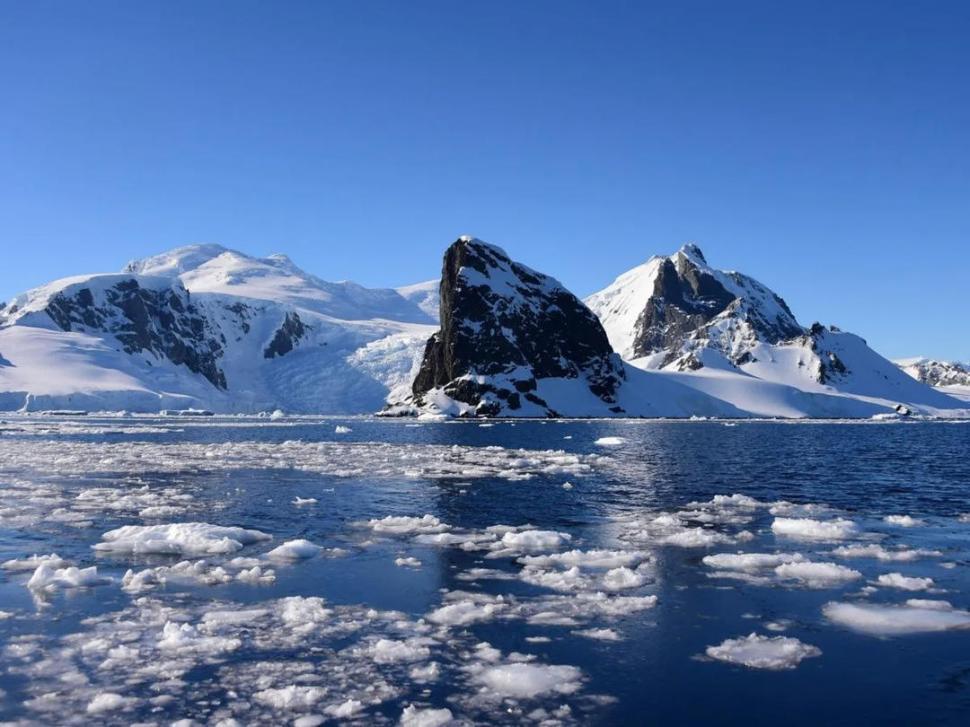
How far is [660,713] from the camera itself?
11891mm

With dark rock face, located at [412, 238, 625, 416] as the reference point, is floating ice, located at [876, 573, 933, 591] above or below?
below

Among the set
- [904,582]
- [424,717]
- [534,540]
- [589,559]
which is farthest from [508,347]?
[424,717]

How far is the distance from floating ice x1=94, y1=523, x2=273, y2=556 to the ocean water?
80mm

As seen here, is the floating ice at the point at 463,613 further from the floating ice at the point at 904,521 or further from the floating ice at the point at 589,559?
the floating ice at the point at 904,521

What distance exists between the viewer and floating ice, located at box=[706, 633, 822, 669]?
14102 millimetres

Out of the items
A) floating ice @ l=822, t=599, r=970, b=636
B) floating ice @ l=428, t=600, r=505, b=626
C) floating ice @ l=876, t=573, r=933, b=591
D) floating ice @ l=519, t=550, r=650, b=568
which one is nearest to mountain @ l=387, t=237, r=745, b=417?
floating ice @ l=519, t=550, r=650, b=568

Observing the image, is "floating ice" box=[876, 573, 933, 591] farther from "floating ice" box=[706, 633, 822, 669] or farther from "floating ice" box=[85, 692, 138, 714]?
"floating ice" box=[85, 692, 138, 714]

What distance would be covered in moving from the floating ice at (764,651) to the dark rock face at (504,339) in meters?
146

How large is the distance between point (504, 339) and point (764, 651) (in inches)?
6317

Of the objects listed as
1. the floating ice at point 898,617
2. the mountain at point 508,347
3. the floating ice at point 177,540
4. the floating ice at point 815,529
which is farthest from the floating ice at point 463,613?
the mountain at point 508,347

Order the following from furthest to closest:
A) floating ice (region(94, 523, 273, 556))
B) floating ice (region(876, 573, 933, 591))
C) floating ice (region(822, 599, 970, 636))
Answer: floating ice (region(94, 523, 273, 556)) → floating ice (region(876, 573, 933, 591)) → floating ice (region(822, 599, 970, 636))

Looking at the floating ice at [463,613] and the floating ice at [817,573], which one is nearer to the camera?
the floating ice at [463,613]

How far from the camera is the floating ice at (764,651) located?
14.1m

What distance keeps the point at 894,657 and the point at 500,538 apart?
13596 millimetres
